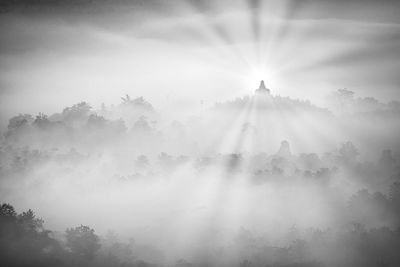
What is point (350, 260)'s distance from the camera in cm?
17475

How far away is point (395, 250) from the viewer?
172 metres

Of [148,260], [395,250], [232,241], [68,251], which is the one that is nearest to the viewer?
[68,251]

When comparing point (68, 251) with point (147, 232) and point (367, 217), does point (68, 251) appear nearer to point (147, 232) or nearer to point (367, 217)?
point (147, 232)

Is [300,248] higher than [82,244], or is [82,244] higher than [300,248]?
[300,248]

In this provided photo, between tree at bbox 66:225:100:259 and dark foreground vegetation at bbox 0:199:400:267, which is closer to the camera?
tree at bbox 66:225:100:259

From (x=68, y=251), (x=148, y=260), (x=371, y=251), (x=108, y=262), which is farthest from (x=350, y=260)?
(x=68, y=251)

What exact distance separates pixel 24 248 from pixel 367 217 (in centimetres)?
14988

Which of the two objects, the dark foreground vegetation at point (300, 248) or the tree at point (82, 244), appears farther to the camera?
the dark foreground vegetation at point (300, 248)

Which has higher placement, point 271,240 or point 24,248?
point 271,240

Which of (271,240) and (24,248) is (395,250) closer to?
(271,240)

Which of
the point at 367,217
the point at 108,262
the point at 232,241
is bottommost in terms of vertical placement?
the point at 108,262

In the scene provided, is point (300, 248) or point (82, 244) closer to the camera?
point (82, 244)

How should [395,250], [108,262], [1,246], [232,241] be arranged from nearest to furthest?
1. [1,246]
2. [108,262]
3. [395,250]
4. [232,241]

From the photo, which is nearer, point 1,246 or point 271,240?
point 1,246
